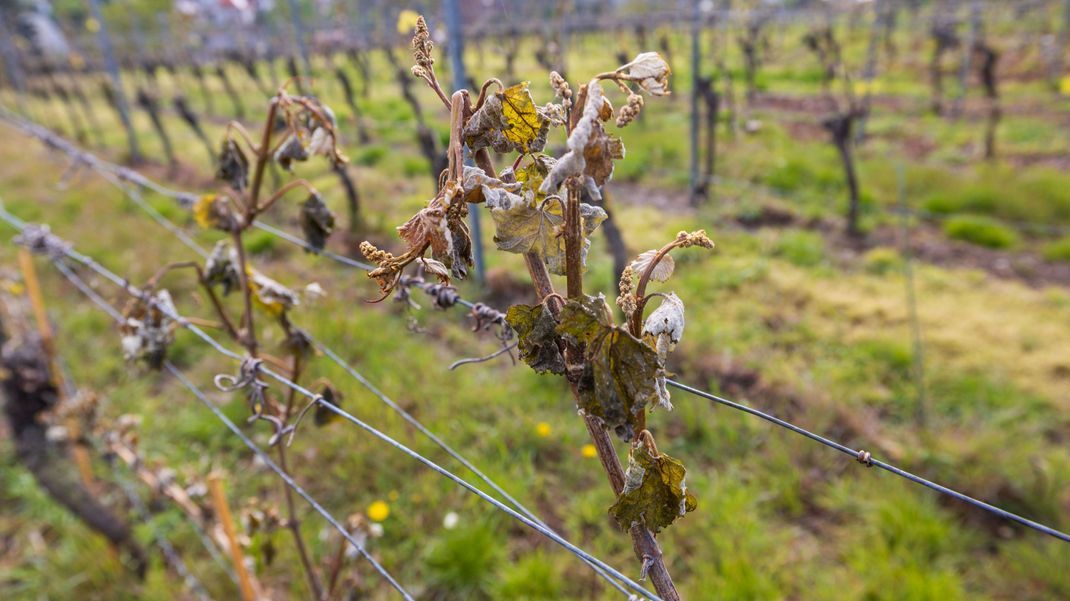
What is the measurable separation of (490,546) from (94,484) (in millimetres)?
1964

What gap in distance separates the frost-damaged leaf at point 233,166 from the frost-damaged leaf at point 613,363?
0.96 m

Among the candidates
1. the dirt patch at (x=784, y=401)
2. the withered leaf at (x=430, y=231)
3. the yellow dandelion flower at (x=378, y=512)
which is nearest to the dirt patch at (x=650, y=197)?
the dirt patch at (x=784, y=401)

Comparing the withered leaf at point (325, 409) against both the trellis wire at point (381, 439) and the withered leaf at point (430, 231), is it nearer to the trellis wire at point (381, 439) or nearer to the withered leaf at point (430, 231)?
the trellis wire at point (381, 439)

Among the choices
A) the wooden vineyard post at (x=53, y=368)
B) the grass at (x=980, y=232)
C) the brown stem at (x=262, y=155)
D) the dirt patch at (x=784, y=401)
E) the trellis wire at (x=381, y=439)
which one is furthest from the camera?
the grass at (x=980, y=232)

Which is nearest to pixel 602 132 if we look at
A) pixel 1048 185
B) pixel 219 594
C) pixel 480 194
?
pixel 480 194

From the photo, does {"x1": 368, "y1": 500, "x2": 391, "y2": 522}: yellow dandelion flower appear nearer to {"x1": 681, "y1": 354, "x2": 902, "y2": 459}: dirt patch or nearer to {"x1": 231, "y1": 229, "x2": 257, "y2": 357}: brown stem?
{"x1": 231, "y1": 229, "x2": 257, "y2": 357}: brown stem

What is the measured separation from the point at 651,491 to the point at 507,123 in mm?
403

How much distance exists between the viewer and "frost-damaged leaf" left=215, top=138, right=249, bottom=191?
128 cm

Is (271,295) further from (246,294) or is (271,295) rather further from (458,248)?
(458,248)

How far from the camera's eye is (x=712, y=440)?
2.81 metres

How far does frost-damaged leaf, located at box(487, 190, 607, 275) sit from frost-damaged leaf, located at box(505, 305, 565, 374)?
1.9 inches

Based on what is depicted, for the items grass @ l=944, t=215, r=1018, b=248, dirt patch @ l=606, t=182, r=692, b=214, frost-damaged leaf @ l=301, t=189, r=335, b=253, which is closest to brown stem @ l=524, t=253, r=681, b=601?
frost-damaged leaf @ l=301, t=189, r=335, b=253

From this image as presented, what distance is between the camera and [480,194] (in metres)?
0.61

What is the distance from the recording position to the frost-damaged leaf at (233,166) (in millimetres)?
1282
